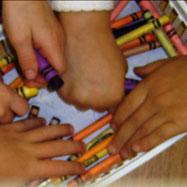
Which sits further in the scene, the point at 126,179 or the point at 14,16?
the point at 126,179

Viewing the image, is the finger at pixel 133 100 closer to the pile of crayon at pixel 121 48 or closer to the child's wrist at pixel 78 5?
the pile of crayon at pixel 121 48

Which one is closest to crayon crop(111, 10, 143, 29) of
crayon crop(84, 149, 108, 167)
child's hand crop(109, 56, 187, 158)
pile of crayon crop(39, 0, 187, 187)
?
pile of crayon crop(39, 0, 187, 187)

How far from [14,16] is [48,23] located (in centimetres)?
5

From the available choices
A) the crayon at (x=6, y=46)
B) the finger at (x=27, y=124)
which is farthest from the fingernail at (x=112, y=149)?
the crayon at (x=6, y=46)

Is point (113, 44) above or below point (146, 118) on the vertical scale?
above

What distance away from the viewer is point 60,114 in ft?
2.45

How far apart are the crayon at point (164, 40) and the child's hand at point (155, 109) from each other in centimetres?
6

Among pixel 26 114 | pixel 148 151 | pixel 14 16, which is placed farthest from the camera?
pixel 26 114

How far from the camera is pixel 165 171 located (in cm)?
78

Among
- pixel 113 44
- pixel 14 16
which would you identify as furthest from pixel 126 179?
pixel 14 16

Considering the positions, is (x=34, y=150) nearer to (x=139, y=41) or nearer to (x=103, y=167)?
(x=103, y=167)

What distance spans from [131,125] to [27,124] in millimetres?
152

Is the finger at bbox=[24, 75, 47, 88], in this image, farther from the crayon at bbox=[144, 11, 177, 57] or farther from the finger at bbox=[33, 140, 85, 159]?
the crayon at bbox=[144, 11, 177, 57]

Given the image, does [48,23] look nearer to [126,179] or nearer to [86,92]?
[86,92]
